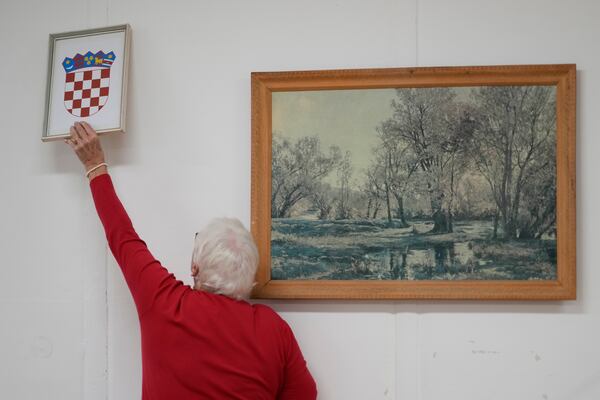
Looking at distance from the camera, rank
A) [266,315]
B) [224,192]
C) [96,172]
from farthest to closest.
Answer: [224,192], [96,172], [266,315]

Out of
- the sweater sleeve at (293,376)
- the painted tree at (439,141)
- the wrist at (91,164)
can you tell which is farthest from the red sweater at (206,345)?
the painted tree at (439,141)

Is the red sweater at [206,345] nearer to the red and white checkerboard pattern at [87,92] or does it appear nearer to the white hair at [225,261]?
the white hair at [225,261]

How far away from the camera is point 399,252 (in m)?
1.57

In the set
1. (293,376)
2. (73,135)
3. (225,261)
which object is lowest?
(293,376)

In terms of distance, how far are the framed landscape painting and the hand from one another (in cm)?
59

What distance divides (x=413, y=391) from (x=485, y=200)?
777 millimetres

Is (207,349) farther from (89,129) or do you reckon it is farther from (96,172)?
(89,129)

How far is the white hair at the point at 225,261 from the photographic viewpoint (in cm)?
134

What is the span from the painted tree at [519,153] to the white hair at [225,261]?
0.93 meters

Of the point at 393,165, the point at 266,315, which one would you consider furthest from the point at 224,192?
the point at 393,165

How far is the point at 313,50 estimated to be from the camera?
1618 mm

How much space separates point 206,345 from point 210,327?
2.2 inches

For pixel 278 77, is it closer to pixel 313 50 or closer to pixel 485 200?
pixel 313 50

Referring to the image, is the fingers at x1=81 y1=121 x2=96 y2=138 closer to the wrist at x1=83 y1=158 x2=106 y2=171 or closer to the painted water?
the wrist at x1=83 y1=158 x2=106 y2=171
